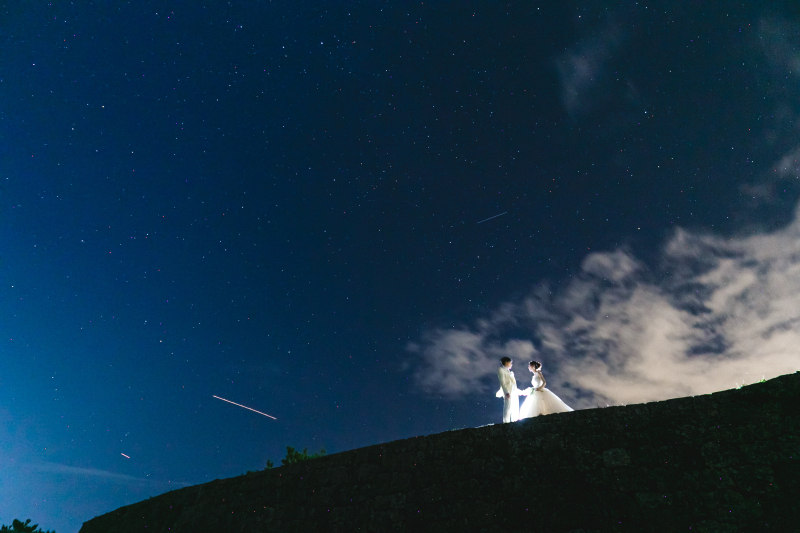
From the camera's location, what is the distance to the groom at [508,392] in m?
7.26

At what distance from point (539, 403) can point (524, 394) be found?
49 cm

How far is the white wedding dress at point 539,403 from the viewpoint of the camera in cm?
680

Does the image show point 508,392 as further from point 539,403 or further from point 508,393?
point 539,403

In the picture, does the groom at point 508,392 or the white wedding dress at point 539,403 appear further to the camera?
the groom at point 508,392

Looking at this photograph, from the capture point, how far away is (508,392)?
7.34 metres

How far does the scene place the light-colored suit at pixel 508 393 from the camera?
7281 millimetres

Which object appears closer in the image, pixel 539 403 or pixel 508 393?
pixel 539 403

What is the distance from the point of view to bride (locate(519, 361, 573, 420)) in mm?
6824

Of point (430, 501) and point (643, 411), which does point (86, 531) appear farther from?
point (643, 411)

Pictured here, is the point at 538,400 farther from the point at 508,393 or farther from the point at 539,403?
the point at 508,393

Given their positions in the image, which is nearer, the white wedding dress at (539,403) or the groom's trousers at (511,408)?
the white wedding dress at (539,403)

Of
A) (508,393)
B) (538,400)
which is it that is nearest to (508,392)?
(508,393)

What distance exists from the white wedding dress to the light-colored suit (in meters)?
0.13

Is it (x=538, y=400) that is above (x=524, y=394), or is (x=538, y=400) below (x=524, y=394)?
below
